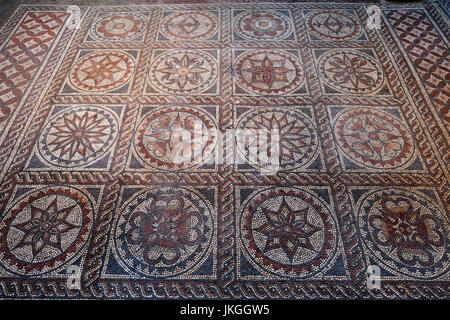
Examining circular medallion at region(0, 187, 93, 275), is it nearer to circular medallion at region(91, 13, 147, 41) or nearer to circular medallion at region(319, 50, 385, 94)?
circular medallion at region(91, 13, 147, 41)

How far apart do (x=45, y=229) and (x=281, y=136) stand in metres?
1.19

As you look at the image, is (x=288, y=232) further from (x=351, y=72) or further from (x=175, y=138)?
(x=351, y=72)

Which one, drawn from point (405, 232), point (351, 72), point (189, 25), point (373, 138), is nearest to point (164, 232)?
point (405, 232)

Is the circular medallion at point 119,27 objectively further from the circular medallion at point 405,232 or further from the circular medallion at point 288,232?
the circular medallion at point 405,232

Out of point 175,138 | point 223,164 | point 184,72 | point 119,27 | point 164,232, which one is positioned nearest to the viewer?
point 164,232

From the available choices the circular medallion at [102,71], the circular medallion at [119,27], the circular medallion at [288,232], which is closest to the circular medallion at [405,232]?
the circular medallion at [288,232]

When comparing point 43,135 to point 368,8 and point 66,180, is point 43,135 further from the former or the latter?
point 368,8

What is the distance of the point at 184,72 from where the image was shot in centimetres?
220

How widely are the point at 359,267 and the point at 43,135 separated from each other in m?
1.64

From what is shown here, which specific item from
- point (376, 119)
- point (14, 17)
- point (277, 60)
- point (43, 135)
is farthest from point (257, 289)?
point (14, 17)

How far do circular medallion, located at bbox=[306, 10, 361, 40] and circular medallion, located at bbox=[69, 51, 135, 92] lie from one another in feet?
4.37

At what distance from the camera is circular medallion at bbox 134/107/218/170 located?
1.74m

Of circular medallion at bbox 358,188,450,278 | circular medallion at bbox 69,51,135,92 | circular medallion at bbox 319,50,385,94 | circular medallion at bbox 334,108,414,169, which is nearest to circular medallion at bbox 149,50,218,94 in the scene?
circular medallion at bbox 69,51,135,92

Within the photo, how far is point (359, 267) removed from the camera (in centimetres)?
139
